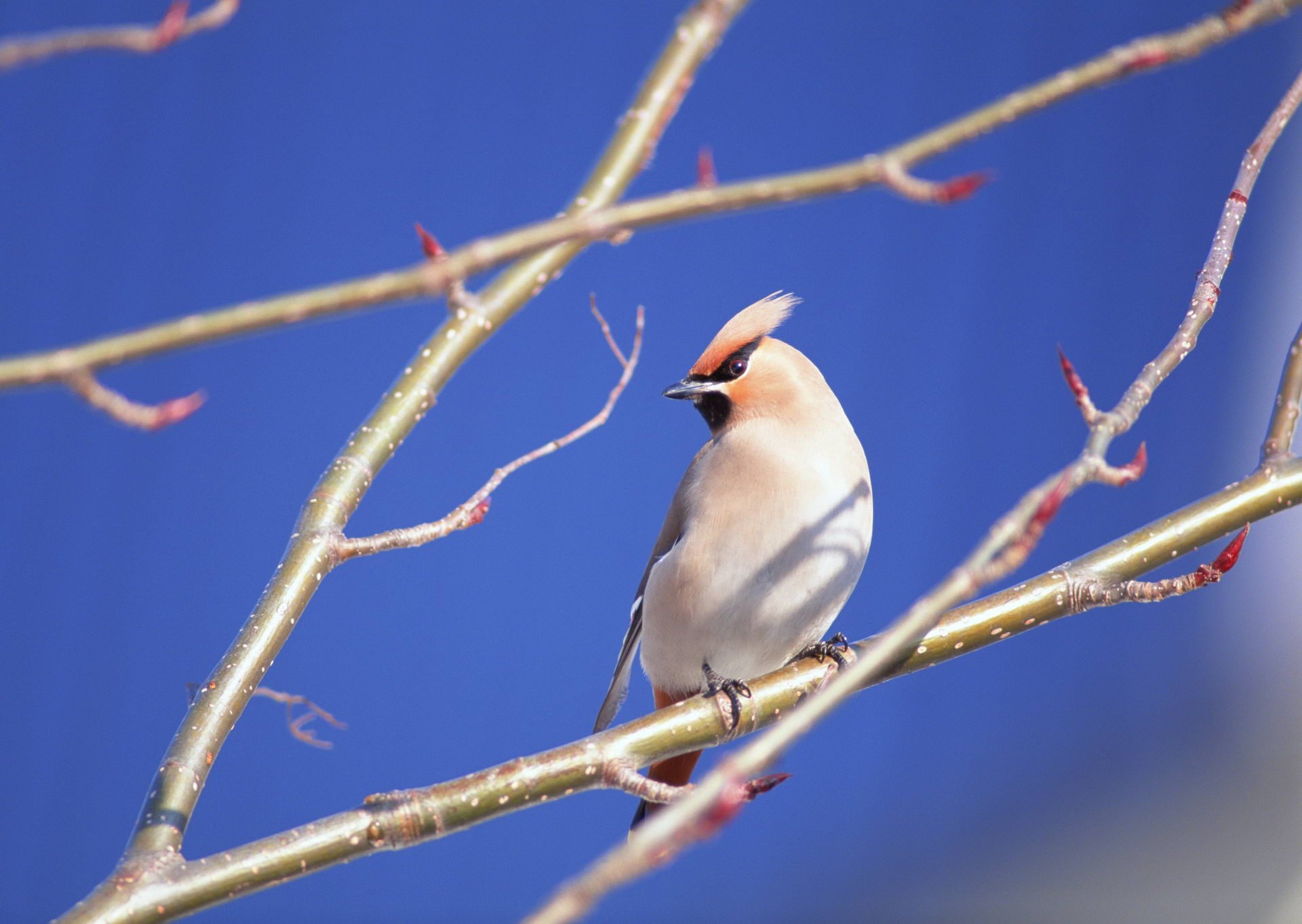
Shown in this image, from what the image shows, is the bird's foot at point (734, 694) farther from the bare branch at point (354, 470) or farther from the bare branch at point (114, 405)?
the bare branch at point (114, 405)

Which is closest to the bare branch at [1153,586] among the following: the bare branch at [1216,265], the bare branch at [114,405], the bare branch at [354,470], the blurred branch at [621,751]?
the blurred branch at [621,751]

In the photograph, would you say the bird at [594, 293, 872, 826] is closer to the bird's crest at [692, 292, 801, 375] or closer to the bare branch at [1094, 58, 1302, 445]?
the bird's crest at [692, 292, 801, 375]

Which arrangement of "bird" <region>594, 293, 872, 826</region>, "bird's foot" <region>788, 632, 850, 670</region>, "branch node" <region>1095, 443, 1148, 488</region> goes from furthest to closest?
"bird" <region>594, 293, 872, 826</region>
"bird's foot" <region>788, 632, 850, 670</region>
"branch node" <region>1095, 443, 1148, 488</region>

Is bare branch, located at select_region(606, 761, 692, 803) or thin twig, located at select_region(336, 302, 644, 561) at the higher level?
thin twig, located at select_region(336, 302, 644, 561)

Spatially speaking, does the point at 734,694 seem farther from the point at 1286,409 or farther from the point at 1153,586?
the point at 1286,409

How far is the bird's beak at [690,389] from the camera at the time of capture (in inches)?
94.7

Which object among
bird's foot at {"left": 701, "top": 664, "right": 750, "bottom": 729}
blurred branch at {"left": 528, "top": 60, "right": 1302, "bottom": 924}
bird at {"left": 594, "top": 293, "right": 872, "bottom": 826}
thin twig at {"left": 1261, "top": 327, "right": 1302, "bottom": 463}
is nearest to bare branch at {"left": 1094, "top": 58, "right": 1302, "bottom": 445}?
blurred branch at {"left": 528, "top": 60, "right": 1302, "bottom": 924}

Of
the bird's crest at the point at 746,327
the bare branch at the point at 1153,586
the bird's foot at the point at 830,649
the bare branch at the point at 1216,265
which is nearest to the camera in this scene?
the bare branch at the point at 1216,265

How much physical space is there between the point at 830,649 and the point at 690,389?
626 mm

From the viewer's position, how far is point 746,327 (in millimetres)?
2410

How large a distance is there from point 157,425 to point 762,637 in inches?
62.1

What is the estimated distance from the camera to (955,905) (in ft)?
17.1

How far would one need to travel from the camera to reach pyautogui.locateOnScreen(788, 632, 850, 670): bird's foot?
6.45 feet

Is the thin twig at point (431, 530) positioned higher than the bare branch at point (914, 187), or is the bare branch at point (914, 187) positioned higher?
the thin twig at point (431, 530)
